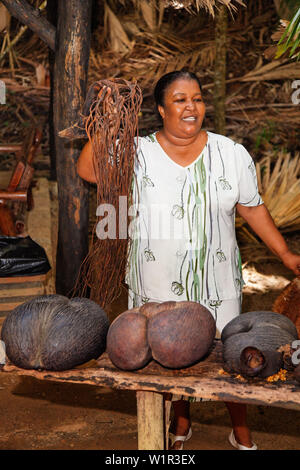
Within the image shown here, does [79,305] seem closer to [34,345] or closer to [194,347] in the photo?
[34,345]

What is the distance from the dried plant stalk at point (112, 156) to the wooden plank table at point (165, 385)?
1.87ft

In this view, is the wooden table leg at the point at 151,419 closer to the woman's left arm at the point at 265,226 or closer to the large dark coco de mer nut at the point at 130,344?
the large dark coco de mer nut at the point at 130,344

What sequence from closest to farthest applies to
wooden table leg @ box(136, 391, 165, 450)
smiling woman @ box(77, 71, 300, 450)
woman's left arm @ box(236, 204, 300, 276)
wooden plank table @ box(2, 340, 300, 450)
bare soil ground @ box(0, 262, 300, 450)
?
wooden plank table @ box(2, 340, 300, 450) → wooden table leg @ box(136, 391, 165, 450) → smiling woman @ box(77, 71, 300, 450) → woman's left arm @ box(236, 204, 300, 276) → bare soil ground @ box(0, 262, 300, 450)

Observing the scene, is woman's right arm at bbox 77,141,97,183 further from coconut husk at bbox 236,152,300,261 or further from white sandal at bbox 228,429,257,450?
coconut husk at bbox 236,152,300,261

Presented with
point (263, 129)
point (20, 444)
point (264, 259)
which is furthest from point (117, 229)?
point (263, 129)

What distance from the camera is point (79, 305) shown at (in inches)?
86.0

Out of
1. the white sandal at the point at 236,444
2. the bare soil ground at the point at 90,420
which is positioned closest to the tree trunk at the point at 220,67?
the bare soil ground at the point at 90,420

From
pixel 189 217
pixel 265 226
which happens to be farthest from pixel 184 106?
pixel 265 226

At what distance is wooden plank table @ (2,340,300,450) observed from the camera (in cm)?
188

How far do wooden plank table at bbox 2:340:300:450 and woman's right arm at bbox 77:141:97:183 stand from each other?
31.9 inches

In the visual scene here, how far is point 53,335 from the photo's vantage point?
2.05 m

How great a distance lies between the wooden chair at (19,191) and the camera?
4305 millimetres

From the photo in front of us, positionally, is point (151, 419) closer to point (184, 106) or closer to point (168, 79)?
point (184, 106)

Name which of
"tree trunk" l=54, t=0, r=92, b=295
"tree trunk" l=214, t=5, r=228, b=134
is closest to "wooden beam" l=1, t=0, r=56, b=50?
"tree trunk" l=54, t=0, r=92, b=295
